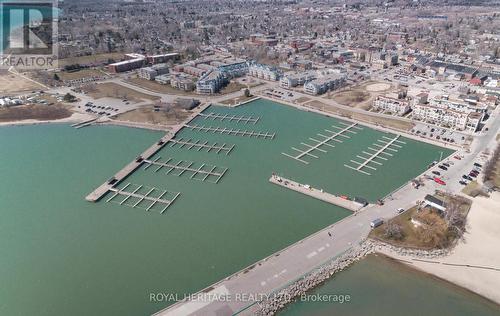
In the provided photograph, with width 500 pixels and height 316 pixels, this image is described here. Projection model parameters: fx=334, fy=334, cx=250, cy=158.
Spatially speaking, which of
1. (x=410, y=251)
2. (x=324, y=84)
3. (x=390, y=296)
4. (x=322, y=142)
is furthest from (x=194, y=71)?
(x=390, y=296)

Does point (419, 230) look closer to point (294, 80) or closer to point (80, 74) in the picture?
point (294, 80)

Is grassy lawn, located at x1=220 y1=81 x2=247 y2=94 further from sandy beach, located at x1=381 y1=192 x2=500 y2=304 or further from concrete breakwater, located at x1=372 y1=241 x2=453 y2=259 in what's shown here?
sandy beach, located at x1=381 y1=192 x2=500 y2=304

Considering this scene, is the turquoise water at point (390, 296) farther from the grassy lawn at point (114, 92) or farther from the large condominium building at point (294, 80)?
the grassy lawn at point (114, 92)

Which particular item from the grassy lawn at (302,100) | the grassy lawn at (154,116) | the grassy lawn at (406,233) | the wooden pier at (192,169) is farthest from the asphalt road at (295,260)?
the grassy lawn at (154,116)

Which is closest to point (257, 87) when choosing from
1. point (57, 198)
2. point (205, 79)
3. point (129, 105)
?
point (205, 79)

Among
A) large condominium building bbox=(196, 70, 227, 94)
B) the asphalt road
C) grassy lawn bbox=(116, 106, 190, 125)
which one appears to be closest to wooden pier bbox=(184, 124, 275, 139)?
grassy lawn bbox=(116, 106, 190, 125)

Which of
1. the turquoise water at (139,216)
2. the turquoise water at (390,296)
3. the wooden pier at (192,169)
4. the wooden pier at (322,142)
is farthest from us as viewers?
the wooden pier at (322,142)
